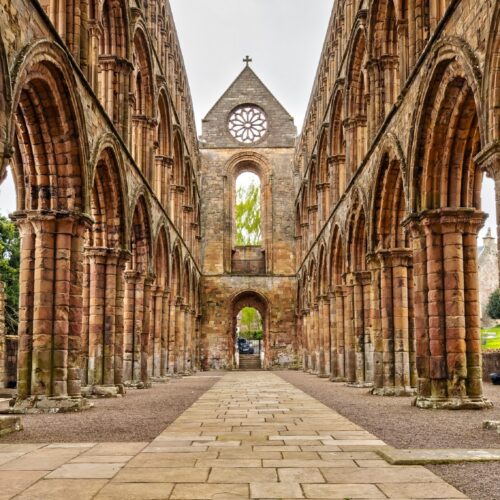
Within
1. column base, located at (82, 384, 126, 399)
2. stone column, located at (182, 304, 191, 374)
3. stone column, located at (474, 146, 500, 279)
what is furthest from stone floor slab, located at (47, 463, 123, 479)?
stone column, located at (182, 304, 191, 374)

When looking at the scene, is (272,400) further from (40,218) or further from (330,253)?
(330,253)

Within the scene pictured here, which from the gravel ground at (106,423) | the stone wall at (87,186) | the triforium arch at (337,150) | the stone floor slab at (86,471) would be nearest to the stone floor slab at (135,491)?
the stone floor slab at (86,471)

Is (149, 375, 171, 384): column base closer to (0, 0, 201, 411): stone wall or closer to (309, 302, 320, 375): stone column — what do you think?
(0, 0, 201, 411): stone wall

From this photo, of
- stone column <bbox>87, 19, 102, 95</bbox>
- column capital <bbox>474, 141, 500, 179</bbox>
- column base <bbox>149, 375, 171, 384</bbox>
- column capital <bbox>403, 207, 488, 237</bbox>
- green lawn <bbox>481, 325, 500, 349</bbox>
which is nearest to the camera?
column capital <bbox>474, 141, 500, 179</bbox>

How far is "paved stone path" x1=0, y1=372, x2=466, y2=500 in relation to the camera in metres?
4.91

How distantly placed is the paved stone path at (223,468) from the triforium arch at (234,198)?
30.4 metres

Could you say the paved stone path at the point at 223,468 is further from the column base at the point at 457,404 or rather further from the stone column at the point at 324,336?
the stone column at the point at 324,336

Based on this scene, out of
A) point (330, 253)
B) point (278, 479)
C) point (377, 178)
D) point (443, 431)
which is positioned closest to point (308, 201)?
point (330, 253)

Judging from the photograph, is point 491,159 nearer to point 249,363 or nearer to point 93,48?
point 93,48

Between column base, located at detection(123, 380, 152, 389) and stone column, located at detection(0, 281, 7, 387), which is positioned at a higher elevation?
stone column, located at detection(0, 281, 7, 387)

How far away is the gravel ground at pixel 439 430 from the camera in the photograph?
5281 millimetres

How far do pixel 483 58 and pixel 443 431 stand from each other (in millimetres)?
4856

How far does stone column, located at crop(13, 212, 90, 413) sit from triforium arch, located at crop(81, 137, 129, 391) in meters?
3.61

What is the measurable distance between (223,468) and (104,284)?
1052cm
